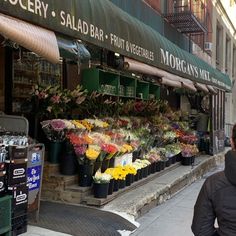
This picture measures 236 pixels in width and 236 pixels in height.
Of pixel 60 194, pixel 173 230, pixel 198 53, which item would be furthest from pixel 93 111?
pixel 198 53

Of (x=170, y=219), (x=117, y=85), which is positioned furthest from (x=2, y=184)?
(x=117, y=85)

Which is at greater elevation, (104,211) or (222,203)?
(222,203)

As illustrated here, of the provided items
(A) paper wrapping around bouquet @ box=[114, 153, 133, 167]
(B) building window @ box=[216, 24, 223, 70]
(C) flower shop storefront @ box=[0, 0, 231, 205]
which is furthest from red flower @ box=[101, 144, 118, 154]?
(B) building window @ box=[216, 24, 223, 70]

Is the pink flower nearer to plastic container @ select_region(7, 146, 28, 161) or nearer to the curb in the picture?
the curb

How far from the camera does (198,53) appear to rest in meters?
19.3

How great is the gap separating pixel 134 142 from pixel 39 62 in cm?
252

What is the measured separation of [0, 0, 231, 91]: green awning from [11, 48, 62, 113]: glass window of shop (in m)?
1.37

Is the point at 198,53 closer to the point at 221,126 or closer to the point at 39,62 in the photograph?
the point at 221,126

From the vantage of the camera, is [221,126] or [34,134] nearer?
[34,134]

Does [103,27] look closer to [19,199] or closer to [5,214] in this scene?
[19,199]

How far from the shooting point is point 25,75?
26.7 feet

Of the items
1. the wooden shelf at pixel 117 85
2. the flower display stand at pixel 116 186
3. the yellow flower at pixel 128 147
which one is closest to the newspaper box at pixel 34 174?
the flower display stand at pixel 116 186

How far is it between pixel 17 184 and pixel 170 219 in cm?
349

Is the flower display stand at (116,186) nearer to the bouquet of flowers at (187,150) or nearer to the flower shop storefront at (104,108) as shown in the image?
the flower shop storefront at (104,108)
